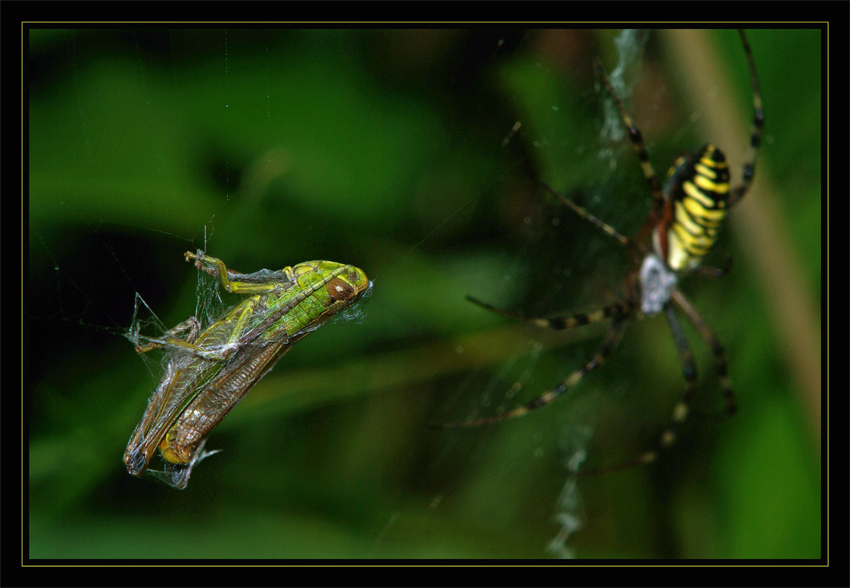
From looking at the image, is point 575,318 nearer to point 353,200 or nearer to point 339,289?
point 353,200

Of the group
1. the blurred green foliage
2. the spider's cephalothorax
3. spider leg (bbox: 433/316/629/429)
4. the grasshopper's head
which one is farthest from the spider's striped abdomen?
the grasshopper's head

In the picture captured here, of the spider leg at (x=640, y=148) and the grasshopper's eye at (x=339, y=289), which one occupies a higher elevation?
the spider leg at (x=640, y=148)

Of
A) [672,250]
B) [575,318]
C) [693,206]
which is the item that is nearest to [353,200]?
[575,318]

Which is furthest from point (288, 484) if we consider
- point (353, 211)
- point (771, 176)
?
point (771, 176)

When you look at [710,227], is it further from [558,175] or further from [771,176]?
[771,176]

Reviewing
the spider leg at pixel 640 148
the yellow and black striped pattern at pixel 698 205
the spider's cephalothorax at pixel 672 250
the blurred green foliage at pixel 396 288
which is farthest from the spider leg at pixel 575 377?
the spider leg at pixel 640 148

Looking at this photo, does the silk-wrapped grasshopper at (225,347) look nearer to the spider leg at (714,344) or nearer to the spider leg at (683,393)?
the spider leg at (683,393)

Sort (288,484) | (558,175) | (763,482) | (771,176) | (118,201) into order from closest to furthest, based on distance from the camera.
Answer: (118,201) < (288,484) < (558,175) < (763,482) < (771,176)
